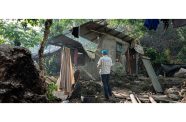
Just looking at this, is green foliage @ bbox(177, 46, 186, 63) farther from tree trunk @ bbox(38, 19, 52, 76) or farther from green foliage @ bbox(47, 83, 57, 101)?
tree trunk @ bbox(38, 19, 52, 76)

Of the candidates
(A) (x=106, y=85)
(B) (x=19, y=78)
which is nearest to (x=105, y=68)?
(A) (x=106, y=85)

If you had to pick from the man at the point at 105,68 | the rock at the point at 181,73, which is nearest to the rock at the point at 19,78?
the man at the point at 105,68

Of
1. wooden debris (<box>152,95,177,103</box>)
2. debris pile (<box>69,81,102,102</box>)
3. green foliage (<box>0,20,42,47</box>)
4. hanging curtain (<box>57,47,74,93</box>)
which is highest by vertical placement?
green foliage (<box>0,20,42,47</box>)

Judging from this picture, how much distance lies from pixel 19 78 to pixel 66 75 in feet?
4.42

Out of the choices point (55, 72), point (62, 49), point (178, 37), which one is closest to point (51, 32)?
point (62, 49)

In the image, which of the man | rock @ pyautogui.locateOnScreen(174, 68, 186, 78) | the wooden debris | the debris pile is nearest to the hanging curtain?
the debris pile

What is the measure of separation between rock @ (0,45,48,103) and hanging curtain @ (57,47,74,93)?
0.73m

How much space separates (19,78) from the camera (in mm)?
6926

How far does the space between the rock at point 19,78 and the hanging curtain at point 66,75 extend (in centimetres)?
73

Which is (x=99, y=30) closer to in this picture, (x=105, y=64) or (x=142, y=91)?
(x=105, y=64)

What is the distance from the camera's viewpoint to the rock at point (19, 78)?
657cm

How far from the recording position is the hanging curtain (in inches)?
312

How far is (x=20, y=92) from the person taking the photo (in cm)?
663

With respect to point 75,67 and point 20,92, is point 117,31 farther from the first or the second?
point 20,92
